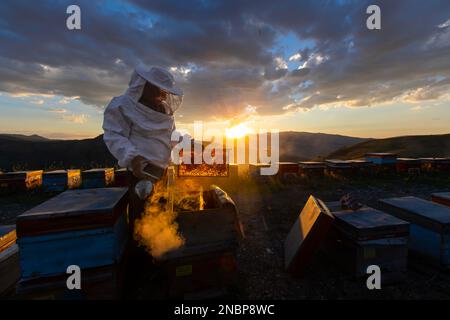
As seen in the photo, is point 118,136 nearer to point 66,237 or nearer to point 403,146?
point 66,237

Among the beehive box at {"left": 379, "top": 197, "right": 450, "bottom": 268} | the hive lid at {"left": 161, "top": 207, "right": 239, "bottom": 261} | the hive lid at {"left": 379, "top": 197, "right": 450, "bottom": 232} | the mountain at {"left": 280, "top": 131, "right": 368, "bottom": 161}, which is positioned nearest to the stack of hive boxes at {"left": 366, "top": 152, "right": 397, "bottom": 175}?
the hive lid at {"left": 379, "top": 197, "right": 450, "bottom": 232}

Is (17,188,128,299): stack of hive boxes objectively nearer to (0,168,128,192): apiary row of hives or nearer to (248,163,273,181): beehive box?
(0,168,128,192): apiary row of hives

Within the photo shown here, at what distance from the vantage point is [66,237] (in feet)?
8.18

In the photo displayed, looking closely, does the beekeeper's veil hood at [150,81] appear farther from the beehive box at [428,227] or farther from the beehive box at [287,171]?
the beehive box at [287,171]

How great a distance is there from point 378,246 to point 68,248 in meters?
4.08

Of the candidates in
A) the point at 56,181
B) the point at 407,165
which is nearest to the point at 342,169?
the point at 407,165

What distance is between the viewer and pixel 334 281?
346 cm

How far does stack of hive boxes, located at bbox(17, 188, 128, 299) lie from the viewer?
7.84ft

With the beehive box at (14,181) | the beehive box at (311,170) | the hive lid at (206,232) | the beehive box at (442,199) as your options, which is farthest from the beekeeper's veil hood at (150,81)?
the beehive box at (311,170)

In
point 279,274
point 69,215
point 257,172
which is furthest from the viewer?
point 257,172
